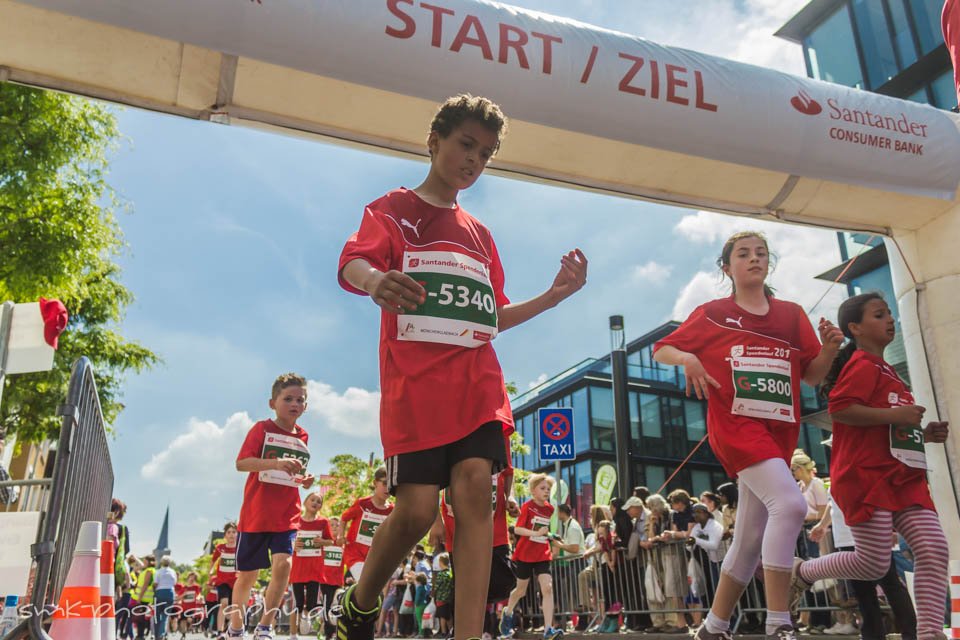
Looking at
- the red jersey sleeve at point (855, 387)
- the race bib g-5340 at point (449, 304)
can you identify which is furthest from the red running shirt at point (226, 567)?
the race bib g-5340 at point (449, 304)

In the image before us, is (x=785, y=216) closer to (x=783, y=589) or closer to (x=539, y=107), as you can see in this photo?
(x=539, y=107)

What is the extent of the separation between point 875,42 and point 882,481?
18611mm

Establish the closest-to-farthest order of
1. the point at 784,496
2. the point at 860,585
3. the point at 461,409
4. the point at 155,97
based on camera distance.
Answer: the point at 461,409, the point at 784,496, the point at 860,585, the point at 155,97

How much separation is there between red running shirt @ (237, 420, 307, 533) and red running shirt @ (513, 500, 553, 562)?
10.9 ft

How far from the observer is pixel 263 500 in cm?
619

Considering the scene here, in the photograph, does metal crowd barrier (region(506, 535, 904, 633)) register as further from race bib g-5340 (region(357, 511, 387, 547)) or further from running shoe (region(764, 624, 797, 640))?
running shoe (region(764, 624, 797, 640))

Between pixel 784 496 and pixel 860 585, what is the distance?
55.6 inches

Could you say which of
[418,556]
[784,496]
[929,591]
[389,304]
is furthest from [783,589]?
[418,556]

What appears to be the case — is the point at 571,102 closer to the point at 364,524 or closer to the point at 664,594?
the point at 364,524

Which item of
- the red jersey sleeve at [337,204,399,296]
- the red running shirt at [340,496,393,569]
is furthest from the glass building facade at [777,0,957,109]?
the red jersey sleeve at [337,204,399,296]

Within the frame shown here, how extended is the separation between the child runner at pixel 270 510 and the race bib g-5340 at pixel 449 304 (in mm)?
3745

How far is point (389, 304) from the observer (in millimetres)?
2447

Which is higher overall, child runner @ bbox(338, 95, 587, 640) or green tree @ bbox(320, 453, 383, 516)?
green tree @ bbox(320, 453, 383, 516)

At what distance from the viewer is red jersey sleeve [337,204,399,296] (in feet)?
9.14
